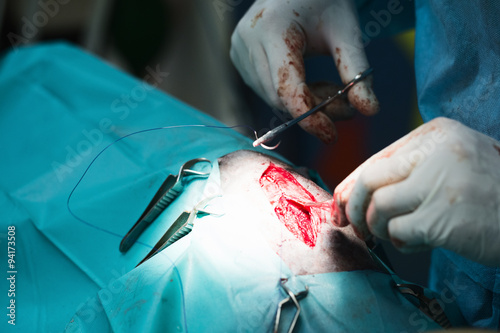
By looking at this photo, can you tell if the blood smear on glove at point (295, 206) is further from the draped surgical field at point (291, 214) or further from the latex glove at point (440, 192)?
the latex glove at point (440, 192)

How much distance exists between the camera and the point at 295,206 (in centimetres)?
117

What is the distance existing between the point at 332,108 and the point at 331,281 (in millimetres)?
714

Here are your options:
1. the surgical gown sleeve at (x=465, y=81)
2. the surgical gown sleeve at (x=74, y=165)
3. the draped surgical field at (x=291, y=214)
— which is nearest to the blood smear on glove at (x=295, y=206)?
the draped surgical field at (x=291, y=214)

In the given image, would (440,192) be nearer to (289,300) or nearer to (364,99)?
(289,300)

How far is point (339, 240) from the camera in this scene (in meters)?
1.12

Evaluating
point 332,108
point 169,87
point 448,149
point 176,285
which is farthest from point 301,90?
point 169,87

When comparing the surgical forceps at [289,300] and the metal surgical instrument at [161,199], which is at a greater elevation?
the metal surgical instrument at [161,199]

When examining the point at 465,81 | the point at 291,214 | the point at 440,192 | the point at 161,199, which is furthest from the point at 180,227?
the point at 465,81

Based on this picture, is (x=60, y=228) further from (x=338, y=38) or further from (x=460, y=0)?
(x=460, y=0)

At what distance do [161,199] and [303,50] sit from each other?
2.53 ft

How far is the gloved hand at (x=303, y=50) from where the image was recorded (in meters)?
1.49

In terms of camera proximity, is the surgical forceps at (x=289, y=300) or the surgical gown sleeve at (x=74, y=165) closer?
the surgical forceps at (x=289, y=300)

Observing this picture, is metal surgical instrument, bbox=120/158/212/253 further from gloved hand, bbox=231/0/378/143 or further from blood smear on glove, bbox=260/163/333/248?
gloved hand, bbox=231/0/378/143

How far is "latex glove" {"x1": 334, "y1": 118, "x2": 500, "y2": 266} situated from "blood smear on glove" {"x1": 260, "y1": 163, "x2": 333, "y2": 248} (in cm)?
18
